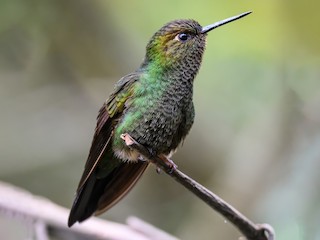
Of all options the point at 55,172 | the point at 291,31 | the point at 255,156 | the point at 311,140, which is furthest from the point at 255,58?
the point at 55,172

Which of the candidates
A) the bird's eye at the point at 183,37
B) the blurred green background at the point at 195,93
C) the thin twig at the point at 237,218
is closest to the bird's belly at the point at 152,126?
the bird's eye at the point at 183,37

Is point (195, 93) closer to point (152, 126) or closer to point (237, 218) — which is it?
point (152, 126)

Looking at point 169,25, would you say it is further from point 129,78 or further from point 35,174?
point 35,174

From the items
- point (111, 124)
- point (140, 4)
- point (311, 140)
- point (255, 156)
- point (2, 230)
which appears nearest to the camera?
point (111, 124)

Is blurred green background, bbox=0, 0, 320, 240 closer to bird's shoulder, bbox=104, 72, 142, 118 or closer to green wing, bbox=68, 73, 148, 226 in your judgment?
green wing, bbox=68, 73, 148, 226

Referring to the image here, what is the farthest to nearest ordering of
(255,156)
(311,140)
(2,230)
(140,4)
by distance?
(140,4)
(255,156)
(2,230)
(311,140)

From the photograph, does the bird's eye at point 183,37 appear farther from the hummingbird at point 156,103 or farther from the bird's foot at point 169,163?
the bird's foot at point 169,163

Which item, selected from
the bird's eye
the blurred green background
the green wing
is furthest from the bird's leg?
the blurred green background
